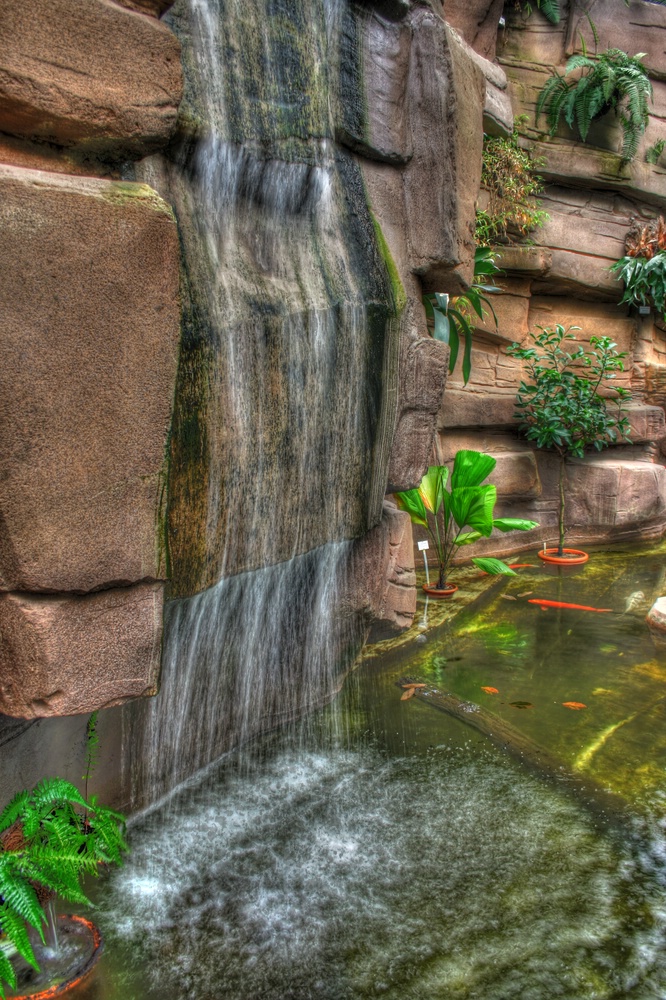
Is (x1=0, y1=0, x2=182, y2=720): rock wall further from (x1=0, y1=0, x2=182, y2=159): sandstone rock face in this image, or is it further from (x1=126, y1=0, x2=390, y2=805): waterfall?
(x1=126, y1=0, x2=390, y2=805): waterfall

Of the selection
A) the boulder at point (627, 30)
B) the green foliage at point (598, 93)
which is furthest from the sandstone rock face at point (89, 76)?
the boulder at point (627, 30)

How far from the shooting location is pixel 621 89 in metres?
7.03

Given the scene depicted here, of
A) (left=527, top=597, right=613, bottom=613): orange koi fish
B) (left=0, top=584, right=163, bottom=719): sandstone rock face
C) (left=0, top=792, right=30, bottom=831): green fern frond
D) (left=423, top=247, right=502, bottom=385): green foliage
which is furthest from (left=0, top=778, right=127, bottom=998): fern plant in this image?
(left=527, top=597, right=613, bottom=613): orange koi fish

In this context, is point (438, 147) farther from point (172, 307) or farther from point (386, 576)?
point (386, 576)

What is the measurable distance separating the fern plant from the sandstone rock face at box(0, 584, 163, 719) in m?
0.21

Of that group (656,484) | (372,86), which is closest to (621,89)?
(656,484)

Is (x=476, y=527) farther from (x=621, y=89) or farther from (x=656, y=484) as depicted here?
(x=621, y=89)

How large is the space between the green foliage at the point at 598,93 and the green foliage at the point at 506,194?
0.56 metres

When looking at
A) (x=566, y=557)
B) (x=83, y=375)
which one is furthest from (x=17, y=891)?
(x=566, y=557)

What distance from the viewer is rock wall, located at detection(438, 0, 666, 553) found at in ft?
22.1

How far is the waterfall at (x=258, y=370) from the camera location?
2207 millimetres

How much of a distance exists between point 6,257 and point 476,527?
3977 mm

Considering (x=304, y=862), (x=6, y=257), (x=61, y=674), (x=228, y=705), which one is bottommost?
(x=304, y=862)

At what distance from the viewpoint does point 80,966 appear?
183 centimetres
